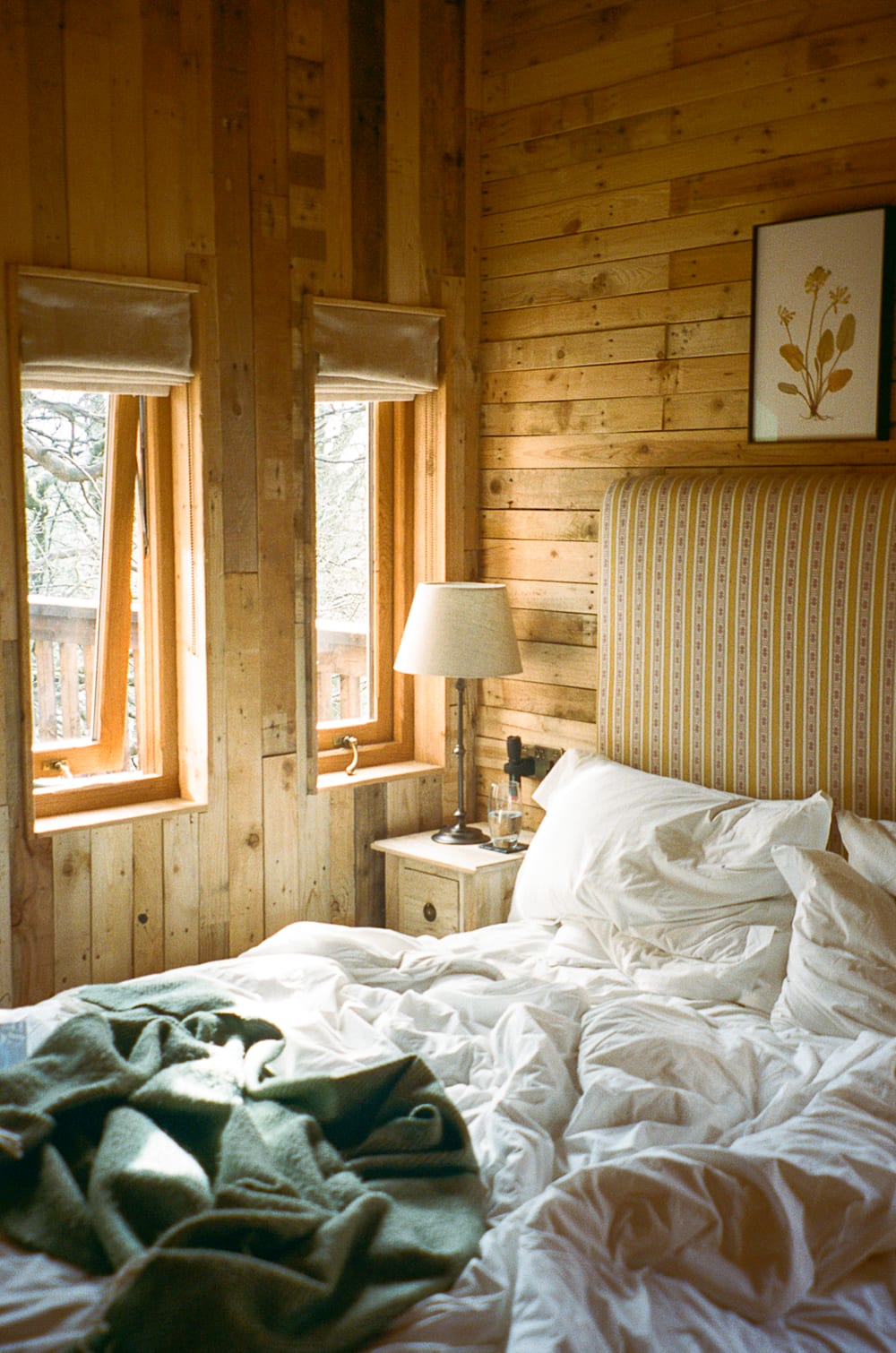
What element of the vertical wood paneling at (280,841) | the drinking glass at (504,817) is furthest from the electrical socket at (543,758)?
the vertical wood paneling at (280,841)

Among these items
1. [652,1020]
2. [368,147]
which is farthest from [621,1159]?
[368,147]

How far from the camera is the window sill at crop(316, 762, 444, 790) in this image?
3.76 meters

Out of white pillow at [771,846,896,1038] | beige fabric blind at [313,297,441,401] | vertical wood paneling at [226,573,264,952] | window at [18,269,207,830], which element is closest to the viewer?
white pillow at [771,846,896,1038]

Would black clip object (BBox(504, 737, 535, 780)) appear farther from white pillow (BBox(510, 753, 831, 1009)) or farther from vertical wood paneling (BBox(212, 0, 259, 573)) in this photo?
vertical wood paneling (BBox(212, 0, 259, 573))

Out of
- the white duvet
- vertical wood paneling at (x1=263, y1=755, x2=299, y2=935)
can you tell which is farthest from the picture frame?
vertical wood paneling at (x1=263, y1=755, x2=299, y2=935)

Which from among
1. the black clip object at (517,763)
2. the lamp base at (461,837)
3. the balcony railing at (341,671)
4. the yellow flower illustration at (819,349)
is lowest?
the lamp base at (461,837)

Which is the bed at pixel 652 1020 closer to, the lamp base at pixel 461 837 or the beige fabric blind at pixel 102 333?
the lamp base at pixel 461 837

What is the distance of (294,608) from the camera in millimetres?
3617

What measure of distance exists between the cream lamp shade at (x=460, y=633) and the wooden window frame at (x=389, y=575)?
34cm

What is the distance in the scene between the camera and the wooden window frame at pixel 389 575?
3.95m

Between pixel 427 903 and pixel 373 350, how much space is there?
1542mm

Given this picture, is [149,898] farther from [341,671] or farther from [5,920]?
[341,671]

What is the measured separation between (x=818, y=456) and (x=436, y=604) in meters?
1.08

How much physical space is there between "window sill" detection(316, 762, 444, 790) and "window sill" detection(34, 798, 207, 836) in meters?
0.41
